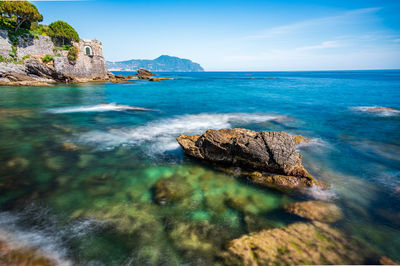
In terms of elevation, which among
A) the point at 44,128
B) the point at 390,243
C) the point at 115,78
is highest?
the point at 115,78

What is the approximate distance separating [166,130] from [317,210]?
422 inches

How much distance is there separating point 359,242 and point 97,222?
664 centimetres

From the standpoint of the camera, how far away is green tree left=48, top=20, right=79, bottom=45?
152ft

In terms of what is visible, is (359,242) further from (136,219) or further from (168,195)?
(136,219)

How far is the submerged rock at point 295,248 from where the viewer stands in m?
4.16

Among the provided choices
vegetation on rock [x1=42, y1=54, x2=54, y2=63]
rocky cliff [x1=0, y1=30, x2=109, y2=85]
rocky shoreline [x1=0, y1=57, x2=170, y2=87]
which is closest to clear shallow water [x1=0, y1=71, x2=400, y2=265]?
rocky shoreline [x1=0, y1=57, x2=170, y2=87]

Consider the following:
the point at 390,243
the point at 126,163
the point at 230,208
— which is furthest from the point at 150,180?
the point at 390,243

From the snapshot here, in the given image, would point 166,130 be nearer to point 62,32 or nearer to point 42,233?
point 42,233

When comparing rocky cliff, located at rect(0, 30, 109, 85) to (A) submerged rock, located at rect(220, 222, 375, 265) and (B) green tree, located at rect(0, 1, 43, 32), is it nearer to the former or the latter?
(B) green tree, located at rect(0, 1, 43, 32)

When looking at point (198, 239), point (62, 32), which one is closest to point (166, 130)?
point (198, 239)

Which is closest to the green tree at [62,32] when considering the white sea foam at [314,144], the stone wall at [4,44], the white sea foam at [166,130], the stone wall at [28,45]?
the stone wall at [28,45]

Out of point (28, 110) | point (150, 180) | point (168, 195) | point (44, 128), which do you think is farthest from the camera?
point (28, 110)

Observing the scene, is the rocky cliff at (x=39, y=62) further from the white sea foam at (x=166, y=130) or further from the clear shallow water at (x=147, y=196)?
the white sea foam at (x=166, y=130)

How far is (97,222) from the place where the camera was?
5223 mm
